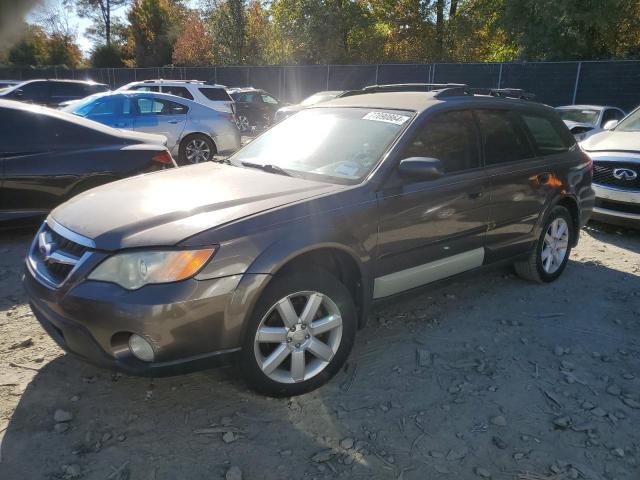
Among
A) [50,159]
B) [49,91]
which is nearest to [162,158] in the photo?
[50,159]

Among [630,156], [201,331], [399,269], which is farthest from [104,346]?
[630,156]

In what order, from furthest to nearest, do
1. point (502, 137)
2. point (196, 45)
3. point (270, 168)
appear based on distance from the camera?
1. point (196, 45)
2. point (502, 137)
3. point (270, 168)

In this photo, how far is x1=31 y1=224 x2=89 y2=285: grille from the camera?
268 cm

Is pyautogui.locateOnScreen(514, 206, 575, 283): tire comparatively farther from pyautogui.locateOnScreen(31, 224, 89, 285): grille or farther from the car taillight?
the car taillight

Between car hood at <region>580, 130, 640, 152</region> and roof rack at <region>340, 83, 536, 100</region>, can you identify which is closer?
roof rack at <region>340, 83, 536, 100</region>

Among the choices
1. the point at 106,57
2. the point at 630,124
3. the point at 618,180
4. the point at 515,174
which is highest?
the point at 106,57

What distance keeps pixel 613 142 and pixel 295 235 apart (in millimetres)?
5776

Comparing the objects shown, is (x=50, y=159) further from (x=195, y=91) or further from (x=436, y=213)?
(x=195, y=91)

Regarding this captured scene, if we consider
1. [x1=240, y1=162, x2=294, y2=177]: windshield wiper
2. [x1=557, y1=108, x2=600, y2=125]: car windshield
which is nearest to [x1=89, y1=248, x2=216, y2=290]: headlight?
[x1=240, y1=162, x2=294, y2=177]: windshield wiper

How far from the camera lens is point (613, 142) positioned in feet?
22.5

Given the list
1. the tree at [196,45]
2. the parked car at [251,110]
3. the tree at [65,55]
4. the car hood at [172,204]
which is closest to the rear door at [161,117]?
the car hood at [172,204]

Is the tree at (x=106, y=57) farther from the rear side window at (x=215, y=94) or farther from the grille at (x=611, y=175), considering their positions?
the grille at (x=611, y=175)

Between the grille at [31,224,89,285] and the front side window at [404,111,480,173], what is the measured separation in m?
2.03

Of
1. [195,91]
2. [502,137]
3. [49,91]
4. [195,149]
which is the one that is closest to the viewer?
[502,137]
